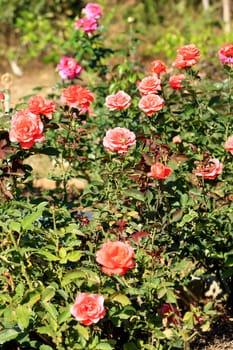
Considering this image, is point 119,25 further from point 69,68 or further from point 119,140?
point 119,140

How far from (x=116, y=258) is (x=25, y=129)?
0.72 metres

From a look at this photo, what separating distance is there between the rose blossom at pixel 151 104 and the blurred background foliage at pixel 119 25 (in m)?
6.62

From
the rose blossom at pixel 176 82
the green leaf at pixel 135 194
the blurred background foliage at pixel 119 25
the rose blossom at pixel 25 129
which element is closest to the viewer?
the rose blossom at pixel 25 129

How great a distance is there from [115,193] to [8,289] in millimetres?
628

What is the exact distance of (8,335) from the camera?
2.54 meters

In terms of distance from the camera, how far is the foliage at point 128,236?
2.53 metres

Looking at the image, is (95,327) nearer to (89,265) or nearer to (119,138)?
(89,265)

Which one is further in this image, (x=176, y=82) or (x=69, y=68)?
(x=69, y=68)

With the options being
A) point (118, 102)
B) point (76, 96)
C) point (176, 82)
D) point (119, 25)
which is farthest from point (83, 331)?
point (119, 25)

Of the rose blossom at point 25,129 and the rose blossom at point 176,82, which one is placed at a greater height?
the rose blossom at point 25,129

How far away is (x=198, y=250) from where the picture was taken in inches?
125

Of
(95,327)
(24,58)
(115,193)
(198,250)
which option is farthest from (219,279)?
(24,58)

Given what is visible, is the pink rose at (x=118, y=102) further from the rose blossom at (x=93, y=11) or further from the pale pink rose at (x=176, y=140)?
the rose blossom at (x=93, y=11)

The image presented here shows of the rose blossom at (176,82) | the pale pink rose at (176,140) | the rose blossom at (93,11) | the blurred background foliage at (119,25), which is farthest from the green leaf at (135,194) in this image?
the blurred background foliage at (119,25)
